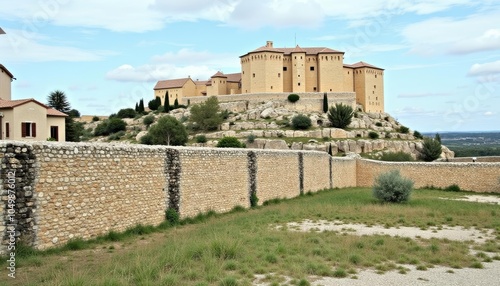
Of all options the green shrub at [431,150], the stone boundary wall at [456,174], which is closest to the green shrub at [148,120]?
the green shrub at [431,150]

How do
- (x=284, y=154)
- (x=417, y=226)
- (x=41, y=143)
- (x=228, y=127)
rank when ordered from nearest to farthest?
(x=41, y=143) → (x=417, y=226) → (x=284, y=154) → (x=228, y=127)

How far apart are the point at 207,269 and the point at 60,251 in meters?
3.32

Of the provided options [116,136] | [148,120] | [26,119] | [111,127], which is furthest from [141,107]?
[26,119]

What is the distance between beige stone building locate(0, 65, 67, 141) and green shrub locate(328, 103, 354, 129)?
42.2 meters

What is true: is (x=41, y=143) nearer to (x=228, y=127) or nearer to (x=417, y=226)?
(x=417, y=226)

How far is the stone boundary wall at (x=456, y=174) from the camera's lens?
2417 centimetres

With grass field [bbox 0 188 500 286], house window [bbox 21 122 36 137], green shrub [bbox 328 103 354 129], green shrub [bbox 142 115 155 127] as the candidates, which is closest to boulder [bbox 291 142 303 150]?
green shrub [bbox 328 103 354 129]

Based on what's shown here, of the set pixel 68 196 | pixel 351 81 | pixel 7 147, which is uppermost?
pixel 351 81

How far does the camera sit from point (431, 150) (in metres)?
55.8

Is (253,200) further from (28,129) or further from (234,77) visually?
(234,77)

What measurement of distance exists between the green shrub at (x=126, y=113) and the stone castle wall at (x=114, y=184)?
64075mm

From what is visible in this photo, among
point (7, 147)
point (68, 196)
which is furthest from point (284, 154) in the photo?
point (7, 147)

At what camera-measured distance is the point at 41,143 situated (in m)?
8.16

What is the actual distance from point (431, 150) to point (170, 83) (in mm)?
50548
